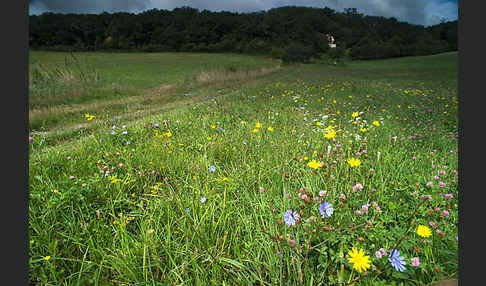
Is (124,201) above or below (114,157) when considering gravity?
below

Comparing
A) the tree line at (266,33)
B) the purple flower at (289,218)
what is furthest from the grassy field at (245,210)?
the tree line at (266,33)

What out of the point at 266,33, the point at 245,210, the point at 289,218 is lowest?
the point at 245,210

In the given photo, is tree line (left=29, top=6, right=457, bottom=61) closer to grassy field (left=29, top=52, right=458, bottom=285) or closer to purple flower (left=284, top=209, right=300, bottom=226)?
grassy field (left=29, top=52, right=458, bottom=285)

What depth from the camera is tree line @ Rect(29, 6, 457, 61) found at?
39000 mm

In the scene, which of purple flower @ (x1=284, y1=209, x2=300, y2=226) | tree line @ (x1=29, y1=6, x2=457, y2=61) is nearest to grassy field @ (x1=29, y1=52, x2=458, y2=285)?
purple flower @ (x1=284, y1=209, x2=300, y2=226)

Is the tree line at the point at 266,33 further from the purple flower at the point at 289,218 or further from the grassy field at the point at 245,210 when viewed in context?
the purple flower at the point at 289,218

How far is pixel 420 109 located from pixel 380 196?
448 cm

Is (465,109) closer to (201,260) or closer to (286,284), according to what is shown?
(286,284)

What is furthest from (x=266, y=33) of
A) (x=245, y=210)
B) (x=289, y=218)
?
(x=289, y=218)

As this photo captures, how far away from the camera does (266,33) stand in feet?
143

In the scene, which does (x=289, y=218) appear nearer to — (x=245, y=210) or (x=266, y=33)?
(x=245, y=210)

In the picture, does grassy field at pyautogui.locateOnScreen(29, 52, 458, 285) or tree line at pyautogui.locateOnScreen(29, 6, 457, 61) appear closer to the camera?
grassy field at pyautogui.locateOnScreen(29, 52, 458, 285)

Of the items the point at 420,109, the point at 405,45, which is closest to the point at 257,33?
the point at 405,45

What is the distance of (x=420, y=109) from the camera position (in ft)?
15.5
